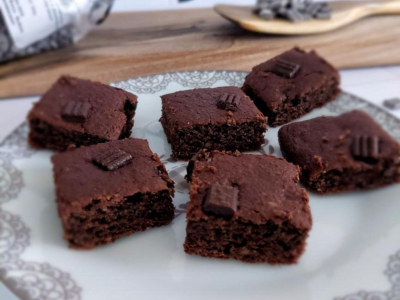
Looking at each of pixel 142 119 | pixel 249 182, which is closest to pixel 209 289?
pixel 249 182

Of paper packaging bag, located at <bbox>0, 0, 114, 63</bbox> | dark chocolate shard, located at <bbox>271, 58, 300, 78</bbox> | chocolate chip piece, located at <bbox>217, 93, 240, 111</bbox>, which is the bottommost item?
chocolate chip piece, located at <bbox>217, 93, 240, 111</bbox>

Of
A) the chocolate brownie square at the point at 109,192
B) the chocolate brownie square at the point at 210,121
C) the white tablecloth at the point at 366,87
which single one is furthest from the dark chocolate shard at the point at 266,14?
the chocolate brownie square at the point at 109,192

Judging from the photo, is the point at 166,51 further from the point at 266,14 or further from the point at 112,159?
the point at 266,14

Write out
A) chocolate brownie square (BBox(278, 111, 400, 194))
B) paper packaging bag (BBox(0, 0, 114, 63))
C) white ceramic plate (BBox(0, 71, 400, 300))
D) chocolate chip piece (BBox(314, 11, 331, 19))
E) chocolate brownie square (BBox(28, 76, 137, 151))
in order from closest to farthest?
1. white ceramic plate (BBox(0, 71, 400, 300))
2. chocolate brownie square (BBox(28, 76, 137, 151))
3. chocolate brownie square (BBox(278, 111, 400, 194))
4. paper packaging bag (BBox(0, 0, 114, 63))
5. chocolate chip piece (BBox(314, 11, 331, 19))

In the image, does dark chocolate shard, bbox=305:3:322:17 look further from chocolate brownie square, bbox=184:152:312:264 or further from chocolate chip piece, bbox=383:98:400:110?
chocolate brownie square, bbox=184:152:312:264

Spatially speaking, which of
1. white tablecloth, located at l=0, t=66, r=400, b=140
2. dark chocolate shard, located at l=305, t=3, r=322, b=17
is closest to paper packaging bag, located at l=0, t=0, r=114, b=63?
white tablecloth, located at l=0, t=66, r=400, b=140

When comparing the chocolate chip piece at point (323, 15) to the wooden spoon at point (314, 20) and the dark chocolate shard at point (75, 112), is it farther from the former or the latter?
the dark chocolate shard at point (75, 112)

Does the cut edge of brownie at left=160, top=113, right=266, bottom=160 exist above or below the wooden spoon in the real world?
below

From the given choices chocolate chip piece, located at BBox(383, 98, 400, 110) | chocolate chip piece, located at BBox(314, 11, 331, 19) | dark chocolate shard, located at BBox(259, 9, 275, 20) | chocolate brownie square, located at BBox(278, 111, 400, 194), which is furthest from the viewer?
chocolate chip piece, located at BBox(314, 11, 331, 19)

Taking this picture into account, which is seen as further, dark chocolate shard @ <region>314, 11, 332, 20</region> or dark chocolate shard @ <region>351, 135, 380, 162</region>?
dark chocolate shard @ <region>314, 11, 332, 20</region>
